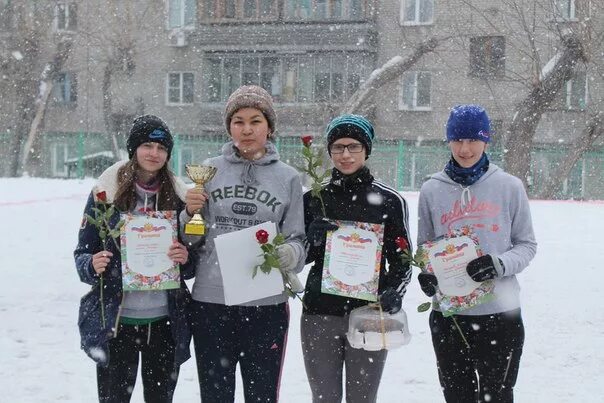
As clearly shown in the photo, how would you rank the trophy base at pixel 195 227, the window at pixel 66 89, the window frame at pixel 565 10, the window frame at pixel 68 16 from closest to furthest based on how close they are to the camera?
the trophy base at pixel 195 227
the window frame at pixel 565 10
the window frame at pixel 68 16
the window at pixel 66 89

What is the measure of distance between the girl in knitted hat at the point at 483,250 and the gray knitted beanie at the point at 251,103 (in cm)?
78

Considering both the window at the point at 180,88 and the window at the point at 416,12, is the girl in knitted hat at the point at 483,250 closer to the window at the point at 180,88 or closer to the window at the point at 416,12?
A: the window at the point at 416,12

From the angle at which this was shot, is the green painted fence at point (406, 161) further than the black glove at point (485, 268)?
Yes

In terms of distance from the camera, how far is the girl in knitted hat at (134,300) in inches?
134

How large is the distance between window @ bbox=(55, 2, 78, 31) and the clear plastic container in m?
29.9

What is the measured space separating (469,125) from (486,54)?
2400cm

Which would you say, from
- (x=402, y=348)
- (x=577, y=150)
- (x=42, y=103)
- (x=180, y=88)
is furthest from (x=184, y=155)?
(x=402, y=348)

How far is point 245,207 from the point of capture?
341 cm

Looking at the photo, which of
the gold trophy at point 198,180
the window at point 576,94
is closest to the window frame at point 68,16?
the window at point 576,94

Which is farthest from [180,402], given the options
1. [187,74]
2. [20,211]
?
[187,74]

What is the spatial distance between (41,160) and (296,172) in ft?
96.4

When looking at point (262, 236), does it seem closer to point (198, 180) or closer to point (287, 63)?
point (198, 180)

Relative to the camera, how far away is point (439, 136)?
28297 millimetres

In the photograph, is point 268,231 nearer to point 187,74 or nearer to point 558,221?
point 558,221
